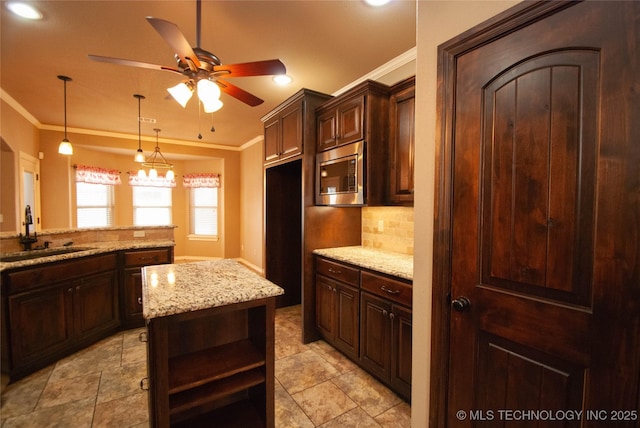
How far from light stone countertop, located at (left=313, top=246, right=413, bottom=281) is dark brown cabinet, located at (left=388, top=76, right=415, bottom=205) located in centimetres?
49

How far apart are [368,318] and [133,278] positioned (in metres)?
2.62

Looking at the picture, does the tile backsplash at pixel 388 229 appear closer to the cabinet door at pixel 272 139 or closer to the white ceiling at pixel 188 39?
the cabinet door at pixel 272 139

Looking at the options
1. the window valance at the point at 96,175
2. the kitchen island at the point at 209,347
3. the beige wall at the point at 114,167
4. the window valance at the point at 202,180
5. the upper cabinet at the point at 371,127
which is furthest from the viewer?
the window valance at the point at 202,180

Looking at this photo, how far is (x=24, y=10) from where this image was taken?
1905mm

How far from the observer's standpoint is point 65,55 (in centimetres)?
250

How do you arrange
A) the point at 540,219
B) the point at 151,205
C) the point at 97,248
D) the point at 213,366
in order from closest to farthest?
the point at 540,219 → the point at 213,366 → the point at 97,248 → the point at 151,205

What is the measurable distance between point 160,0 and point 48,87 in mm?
2510

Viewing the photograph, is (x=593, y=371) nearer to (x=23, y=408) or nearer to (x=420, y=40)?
(x=420, y=40)

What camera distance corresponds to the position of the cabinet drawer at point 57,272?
2131mm

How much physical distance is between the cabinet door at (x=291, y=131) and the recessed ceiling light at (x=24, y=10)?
1991mm

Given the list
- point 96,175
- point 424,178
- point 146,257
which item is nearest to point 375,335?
point 424,178

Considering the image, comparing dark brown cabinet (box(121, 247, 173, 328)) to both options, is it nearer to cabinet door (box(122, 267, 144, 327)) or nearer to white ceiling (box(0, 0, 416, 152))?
cabinet door (box(122, 267, 144, 327))

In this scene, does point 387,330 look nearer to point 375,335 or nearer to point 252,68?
point 375,335

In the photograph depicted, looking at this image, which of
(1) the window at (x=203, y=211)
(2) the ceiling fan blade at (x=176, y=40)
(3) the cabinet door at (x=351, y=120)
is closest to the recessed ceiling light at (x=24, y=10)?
(2) the ceiling fan blade at (x=176, y=40)
